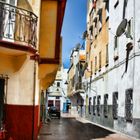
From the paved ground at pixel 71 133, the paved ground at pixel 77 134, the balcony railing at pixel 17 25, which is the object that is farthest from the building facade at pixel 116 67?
the balcony railing at pixel 17 25

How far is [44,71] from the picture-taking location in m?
18.5

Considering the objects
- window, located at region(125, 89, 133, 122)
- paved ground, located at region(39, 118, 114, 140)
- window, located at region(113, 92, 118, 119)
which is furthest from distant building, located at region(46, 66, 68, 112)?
window, located at region(125, 89, 133, 122)

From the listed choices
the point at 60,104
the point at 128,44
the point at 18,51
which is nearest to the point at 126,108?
the point at 128,44

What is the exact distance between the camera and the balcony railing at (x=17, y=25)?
12609 millimetres

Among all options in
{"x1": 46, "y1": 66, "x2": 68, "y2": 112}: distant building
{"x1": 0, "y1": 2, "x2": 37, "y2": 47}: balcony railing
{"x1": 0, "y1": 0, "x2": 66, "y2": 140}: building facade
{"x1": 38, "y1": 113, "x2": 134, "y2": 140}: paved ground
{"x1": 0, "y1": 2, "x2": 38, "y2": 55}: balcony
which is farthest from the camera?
{"x1": 46, "y1": 66, "x2": 68, "y2": 112}: distant building

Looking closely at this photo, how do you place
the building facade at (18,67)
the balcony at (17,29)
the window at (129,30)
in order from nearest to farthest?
the balcony at (17,29) → the building facade at (18,67) → the window at (129,30)

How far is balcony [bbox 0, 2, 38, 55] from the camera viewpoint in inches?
489

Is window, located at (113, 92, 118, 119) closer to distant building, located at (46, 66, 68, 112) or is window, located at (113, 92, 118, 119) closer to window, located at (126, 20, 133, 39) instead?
window, located at (126, 20, 133, 39)

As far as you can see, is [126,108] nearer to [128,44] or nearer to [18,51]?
[128,44]

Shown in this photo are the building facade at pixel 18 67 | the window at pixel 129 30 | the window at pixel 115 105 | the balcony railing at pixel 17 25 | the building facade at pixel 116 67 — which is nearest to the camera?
the balcony railing at pixel 17 25

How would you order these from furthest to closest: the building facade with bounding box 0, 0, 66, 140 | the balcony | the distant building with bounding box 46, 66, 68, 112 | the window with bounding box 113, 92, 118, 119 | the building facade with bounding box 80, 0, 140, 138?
the distant building with bounding box 46, 66, 68, 112 → the window with bounding box 113, 92, 118, 119 → the building facade with bounding box 80, 0, 140, 138 → the building facade with bounding box 0, 0, 66, 140 → the balcony

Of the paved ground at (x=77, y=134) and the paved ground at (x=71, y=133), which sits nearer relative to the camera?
the paved ground at (x=71, y=133)

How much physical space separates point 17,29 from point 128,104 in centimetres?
1289

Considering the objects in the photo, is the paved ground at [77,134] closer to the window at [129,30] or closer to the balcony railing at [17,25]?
the window at [129,30]
